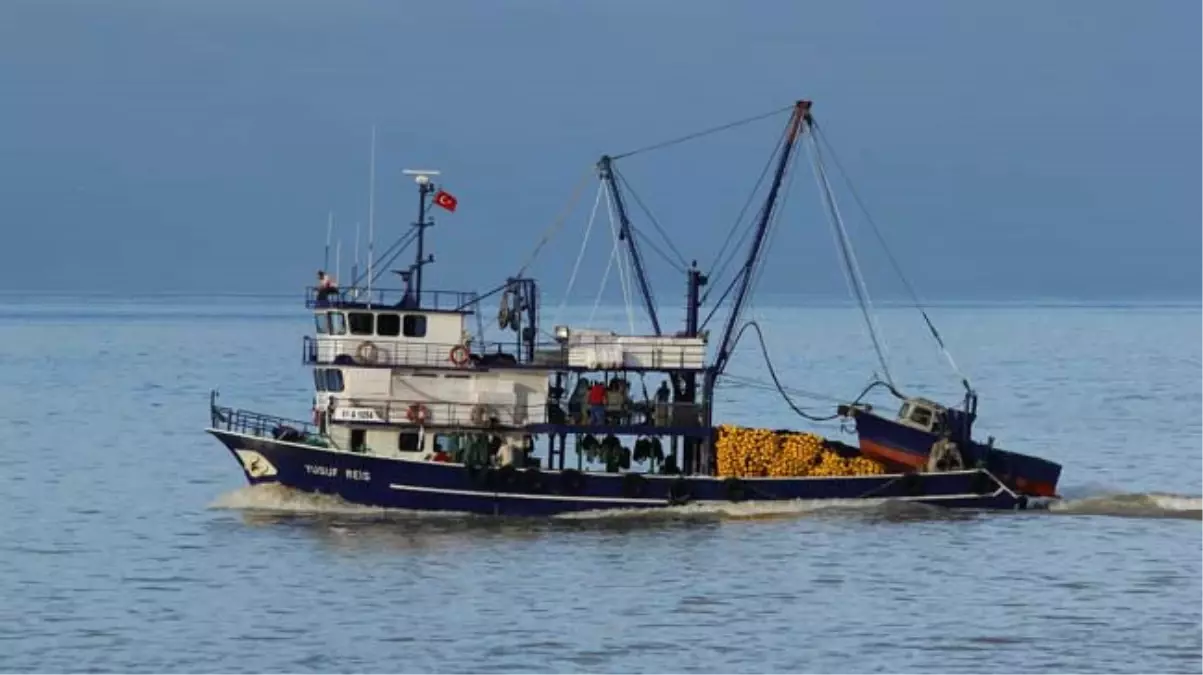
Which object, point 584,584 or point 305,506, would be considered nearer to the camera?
point 584,584

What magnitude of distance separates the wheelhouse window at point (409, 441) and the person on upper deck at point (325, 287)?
4.09 meters

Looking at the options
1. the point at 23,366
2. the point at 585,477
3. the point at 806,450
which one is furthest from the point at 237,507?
the point at 23,366

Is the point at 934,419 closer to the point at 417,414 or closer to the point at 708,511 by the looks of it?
the point at 708,511

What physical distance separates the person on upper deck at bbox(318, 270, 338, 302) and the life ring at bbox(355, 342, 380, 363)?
62.8 inches

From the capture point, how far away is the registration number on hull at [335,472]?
202 feet

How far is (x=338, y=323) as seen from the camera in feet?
207

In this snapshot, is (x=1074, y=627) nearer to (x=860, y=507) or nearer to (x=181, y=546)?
(x=860, y=507)

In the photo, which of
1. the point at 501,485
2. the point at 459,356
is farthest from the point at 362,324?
the point at 501,485

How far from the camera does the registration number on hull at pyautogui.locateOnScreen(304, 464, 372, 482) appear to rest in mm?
61719

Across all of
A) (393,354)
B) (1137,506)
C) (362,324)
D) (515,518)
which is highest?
(362,324)

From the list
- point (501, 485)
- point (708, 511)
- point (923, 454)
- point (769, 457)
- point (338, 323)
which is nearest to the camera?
point (501, 485)

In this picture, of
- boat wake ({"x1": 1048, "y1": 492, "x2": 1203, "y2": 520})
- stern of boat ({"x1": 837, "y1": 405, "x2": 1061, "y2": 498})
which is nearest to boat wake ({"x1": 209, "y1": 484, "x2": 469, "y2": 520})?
stern of boat ({"x1": 837, "y1": 405, "x2": 1061, "y2": 498})

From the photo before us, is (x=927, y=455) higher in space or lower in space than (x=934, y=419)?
lower

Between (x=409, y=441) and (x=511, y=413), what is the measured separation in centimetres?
277
